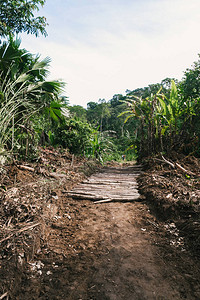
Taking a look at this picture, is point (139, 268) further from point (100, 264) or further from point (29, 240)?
Answer: point (29, 240)

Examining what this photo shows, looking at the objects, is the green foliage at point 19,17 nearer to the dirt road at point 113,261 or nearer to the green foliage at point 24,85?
the green foliage at point 24,85

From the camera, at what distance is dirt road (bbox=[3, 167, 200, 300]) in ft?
4.41

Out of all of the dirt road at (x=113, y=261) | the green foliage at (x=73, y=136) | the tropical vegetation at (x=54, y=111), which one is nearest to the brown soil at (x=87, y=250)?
the dirt road at (x=113, y=261)

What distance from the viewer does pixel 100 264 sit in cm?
163

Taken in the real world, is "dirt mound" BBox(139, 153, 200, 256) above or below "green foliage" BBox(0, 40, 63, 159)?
below

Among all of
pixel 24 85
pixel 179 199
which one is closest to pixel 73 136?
pixel 24 85

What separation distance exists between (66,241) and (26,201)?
2.16 feet

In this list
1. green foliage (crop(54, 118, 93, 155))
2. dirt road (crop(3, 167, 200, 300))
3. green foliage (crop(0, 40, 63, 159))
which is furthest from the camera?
green foliage (crop(54, 118, 93, 155))

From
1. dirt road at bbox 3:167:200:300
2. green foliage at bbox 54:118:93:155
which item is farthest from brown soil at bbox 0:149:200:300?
green foliage at bbox 54:118:93:155

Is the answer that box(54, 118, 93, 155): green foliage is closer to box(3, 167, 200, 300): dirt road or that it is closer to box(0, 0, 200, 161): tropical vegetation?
box(0, 0, 200, 161): tropical vegetation

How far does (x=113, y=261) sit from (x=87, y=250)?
0.30m

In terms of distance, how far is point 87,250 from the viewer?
185 cm

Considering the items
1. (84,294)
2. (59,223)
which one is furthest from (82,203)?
(84,294)

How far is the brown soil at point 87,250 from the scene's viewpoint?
1.36 meters
